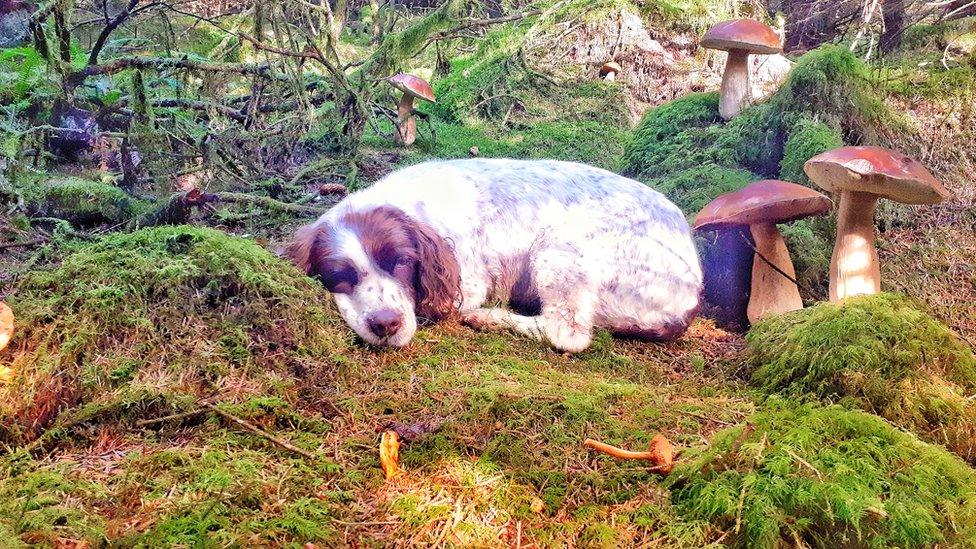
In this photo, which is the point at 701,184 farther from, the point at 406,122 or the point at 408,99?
the point at 408,99

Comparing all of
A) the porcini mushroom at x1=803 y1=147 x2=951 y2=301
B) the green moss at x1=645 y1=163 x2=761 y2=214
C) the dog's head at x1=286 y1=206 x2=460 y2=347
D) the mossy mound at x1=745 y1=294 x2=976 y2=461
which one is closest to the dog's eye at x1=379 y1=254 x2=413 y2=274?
the dog's head at x1=286 y1=206 x2=460 y2=347

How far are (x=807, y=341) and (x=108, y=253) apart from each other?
3.60 m

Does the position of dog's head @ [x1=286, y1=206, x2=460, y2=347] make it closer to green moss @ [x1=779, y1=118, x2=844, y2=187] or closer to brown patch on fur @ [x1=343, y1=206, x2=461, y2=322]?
brown patch on fur @ [x1=343, y1=206, x2=461, y2=322]

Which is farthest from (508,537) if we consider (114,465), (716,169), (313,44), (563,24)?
(563,24)

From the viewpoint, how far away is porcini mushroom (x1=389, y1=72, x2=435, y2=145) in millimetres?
8258

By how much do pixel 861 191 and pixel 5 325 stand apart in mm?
4689

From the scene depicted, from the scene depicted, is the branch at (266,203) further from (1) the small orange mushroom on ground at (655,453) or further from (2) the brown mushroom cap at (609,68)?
Result: (2) the brown mushroom cap at (609,68)

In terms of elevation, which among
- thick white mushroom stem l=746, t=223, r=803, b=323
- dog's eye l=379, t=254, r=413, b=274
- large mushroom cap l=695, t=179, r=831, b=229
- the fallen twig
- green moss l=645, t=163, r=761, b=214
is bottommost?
thick white mushroom stem l=746, t=223, r=803, b=323

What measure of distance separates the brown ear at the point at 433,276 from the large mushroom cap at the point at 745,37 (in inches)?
170

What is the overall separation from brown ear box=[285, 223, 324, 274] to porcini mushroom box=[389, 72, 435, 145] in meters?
4.74

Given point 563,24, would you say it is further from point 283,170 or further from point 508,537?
point 508,537

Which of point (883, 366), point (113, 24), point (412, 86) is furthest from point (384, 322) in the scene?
point (412, 86)

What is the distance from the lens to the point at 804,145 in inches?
218

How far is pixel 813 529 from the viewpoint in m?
1.95
